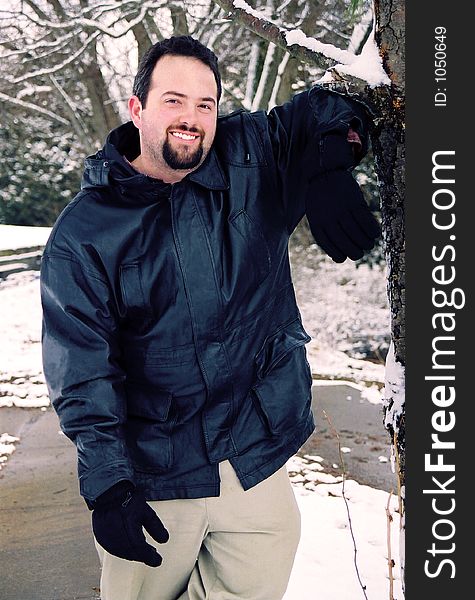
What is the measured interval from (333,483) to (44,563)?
1.54m

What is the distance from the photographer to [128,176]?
2104 mm

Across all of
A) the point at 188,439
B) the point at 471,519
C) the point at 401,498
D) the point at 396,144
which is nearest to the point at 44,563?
the point at 188,439

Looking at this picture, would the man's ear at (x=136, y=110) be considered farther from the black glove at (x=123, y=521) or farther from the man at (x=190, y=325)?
the black glove at (x=123, y=521)

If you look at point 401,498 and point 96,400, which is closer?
point 96,400

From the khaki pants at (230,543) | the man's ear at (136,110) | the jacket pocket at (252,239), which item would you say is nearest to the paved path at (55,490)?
the khaki pants at (230,543)

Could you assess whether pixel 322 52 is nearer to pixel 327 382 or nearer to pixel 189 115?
pixel 189 115

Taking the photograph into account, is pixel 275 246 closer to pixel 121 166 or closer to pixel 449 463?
pixel 121 166

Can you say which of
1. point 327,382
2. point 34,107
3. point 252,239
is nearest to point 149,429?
point 252,239

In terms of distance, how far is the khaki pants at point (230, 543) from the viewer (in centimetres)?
222

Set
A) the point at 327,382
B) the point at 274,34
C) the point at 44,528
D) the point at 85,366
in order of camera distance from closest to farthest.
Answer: the point at 85,366, the point at 274,34, the point at 44,528, the point at 327,382

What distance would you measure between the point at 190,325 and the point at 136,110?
65 centimetres

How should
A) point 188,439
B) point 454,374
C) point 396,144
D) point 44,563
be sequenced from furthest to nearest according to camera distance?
point 44,563 → point 188,439 → point 396,144 → point 454,374

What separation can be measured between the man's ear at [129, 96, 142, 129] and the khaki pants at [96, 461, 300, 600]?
1007mm

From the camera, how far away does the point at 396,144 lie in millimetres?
2012
